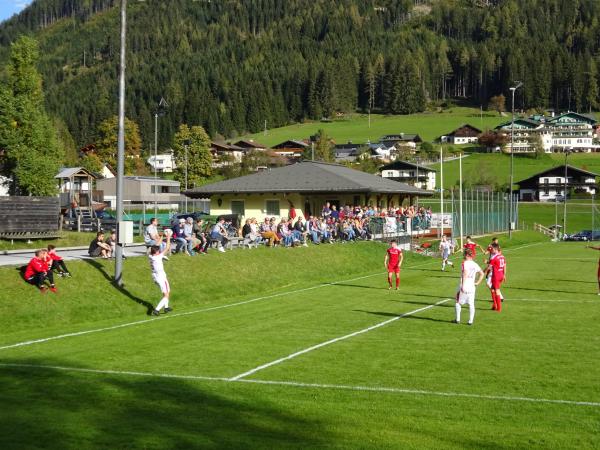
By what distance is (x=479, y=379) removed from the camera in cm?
1247

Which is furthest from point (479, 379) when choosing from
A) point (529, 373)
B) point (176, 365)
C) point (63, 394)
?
point (63, 394)

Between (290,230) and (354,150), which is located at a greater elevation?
(354,150)

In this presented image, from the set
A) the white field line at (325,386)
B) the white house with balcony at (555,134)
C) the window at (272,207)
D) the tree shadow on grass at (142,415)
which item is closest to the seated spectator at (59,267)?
the white field line at (325,386)

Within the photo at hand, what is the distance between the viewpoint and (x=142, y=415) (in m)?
10.4

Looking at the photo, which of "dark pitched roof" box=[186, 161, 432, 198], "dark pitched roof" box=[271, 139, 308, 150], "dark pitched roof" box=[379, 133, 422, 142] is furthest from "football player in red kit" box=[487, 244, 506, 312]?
"dark pitched roof" box=[379, 133, 422, 142]

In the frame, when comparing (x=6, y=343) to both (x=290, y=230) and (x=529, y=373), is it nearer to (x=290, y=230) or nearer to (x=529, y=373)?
(x=529, y=373)

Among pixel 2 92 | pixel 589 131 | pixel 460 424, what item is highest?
pixel 589 131

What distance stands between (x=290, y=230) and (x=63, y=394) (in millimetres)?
24989

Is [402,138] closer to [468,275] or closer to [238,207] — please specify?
[238,207]

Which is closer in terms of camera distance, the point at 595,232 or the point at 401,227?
the point at 401,227

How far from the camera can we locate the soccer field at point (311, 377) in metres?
9.49

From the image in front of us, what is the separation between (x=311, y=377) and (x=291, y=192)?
3807 centimetres

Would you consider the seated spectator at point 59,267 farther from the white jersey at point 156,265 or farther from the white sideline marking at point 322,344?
the white sideline marking at point 322,344

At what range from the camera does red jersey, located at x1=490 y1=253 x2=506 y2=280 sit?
21922 millimetres
